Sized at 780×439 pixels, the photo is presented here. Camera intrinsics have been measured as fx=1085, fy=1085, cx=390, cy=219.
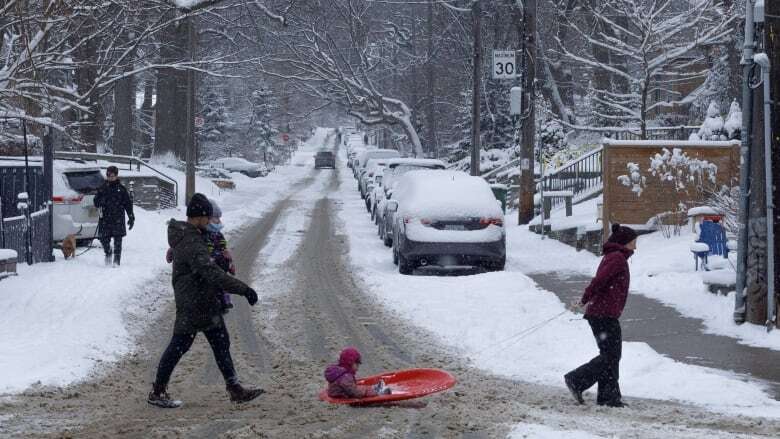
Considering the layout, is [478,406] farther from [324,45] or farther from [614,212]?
[324,45]

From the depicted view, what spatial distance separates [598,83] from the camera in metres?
35.4

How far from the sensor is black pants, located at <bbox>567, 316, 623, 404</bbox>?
8.45m

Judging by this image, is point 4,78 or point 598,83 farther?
point 598,83

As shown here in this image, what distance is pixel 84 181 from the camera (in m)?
20.5

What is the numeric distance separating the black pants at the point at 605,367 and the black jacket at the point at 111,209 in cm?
1077

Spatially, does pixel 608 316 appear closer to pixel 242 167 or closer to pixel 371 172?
pixel 371 172

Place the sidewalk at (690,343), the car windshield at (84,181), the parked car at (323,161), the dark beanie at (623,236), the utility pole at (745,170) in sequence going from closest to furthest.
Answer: the dark beanie at (623,236), the sidewalk at (690,343), the utility pole at (745,170), the car windshield at (84,181), the parked car at (323,161)

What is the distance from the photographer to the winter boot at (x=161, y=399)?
8.27m

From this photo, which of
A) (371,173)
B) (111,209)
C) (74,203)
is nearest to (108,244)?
(111,209)

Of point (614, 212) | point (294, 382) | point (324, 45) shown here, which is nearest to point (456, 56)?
point (324, 45)

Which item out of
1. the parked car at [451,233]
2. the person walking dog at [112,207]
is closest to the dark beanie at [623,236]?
the parked car at [451,233]

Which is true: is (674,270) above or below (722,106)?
below

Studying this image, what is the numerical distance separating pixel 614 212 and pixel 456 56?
34.3 m

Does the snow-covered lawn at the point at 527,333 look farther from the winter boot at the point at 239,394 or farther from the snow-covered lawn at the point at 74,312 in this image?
the snow-covered lawn at the point at 74,312
